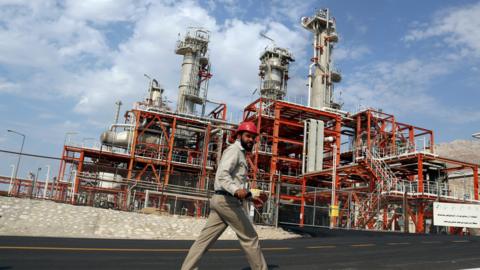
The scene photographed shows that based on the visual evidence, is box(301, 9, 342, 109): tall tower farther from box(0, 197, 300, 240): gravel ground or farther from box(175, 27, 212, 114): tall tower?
box(0, 197, 300, 240): gravel ground

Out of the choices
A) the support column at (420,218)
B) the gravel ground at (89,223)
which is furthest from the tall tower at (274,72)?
the gravel ground at (89,223)

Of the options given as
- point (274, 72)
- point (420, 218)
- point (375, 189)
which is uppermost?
point (274, 72)

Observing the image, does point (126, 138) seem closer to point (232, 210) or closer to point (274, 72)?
point (274, 72)

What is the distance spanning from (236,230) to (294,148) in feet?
140

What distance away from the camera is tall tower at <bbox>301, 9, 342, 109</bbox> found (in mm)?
49250

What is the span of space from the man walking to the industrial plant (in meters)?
23.9

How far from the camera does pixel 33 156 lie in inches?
680

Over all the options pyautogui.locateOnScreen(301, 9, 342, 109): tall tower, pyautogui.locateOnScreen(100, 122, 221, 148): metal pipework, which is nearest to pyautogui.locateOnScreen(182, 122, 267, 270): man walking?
pyautogui.locateOnScreen(100, 122, 221, 148): metal pipework

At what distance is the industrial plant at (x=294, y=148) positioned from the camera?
3241cm

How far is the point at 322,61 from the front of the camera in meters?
50.5

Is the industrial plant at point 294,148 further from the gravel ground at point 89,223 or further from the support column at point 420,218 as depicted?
the gravel ground at point 89,223

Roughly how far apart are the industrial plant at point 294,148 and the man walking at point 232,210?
2389 cm

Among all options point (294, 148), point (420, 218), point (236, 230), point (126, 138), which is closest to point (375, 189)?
point (420, 218)

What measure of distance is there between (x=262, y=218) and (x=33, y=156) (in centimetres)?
1057
